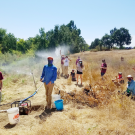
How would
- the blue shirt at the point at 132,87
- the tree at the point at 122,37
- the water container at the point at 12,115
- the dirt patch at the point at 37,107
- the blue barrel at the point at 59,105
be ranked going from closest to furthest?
1. the water container at the point at 12,115
2. the blue barrel at the point at 59,105
3. the dirt patch at the point at 37,107
4. the blue shirt at the point at 132,87
5. the tree at the point at 122,37

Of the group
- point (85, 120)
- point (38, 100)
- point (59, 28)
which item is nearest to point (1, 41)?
point (59, 28)

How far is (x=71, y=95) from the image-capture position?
6.02 meters

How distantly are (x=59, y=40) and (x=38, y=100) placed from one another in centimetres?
2912

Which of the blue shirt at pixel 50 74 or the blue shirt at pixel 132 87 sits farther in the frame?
the blue shirt at pixel 132 87

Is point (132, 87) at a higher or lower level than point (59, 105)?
higher

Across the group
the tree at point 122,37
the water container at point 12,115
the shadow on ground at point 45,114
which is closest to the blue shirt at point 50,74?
the shadow on ground at point 45,114

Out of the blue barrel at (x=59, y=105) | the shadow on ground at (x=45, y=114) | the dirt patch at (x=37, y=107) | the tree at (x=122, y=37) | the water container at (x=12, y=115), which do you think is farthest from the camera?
the tree at (x=122, y=37)

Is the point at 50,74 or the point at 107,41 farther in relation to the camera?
the point at 107,41

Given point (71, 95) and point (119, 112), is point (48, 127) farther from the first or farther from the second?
point (71, 95)

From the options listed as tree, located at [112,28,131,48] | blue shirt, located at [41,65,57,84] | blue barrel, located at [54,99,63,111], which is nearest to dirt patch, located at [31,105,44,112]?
blue barrel, located at [54,99,63,111]

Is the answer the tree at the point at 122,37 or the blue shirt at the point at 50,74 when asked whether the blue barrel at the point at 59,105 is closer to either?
the blue shirt at the point at 50,74

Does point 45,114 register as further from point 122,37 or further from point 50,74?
point 122,37

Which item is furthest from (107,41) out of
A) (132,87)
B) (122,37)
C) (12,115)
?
(12,115)

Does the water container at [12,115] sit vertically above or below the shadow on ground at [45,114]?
above
